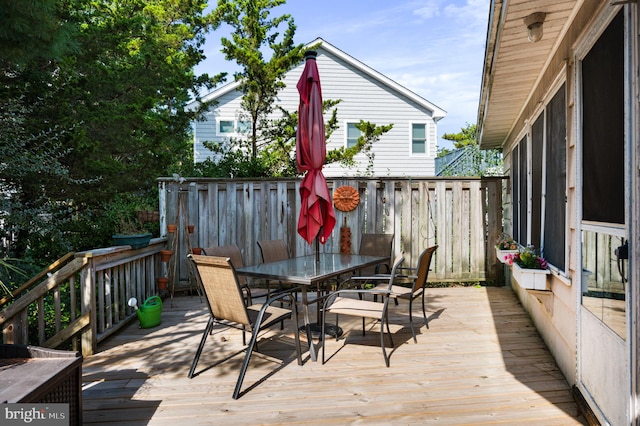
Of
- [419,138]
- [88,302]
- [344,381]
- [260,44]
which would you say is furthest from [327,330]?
[419,138]

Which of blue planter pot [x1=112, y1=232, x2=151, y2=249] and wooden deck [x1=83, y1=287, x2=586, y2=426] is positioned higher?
blue planter pot [x1=112, y1=232, x2=151, y2=249]

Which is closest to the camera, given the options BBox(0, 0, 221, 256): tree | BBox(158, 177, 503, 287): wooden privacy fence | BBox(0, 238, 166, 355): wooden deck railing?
BBox(0, 238, 166, 355): wooden deck railing

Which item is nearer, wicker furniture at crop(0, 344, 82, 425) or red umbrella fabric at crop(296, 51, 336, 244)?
wicker furniture at crop(0, 344, 82, 425)

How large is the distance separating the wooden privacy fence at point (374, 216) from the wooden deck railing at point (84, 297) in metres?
0.99

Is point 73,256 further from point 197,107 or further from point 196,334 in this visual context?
point 197,107

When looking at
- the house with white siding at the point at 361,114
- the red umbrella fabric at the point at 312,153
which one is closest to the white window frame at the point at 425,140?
the house with white siding at the point at 361,114

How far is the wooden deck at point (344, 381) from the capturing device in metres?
2.44

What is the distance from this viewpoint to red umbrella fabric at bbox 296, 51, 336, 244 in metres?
3.93

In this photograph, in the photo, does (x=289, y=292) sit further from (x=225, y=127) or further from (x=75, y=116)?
(x=225, y=127)

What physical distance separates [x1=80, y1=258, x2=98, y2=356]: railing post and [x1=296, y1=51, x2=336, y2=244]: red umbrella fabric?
2.00 meters

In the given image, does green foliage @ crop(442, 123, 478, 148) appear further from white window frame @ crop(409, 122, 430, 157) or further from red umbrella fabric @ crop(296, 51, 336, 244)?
red umbrella fabric @ crop(296, 51, 336, 244)

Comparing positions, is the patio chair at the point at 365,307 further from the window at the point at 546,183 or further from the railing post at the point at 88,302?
the railing post at the point at 88,302

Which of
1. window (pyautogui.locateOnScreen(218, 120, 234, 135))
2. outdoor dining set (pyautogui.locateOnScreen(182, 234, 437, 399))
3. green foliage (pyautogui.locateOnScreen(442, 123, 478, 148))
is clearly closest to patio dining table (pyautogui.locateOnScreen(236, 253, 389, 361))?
outdoor dining set (pyautogui.locateOnScreen(182, 234, 437, 399))

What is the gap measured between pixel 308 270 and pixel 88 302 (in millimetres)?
1987
